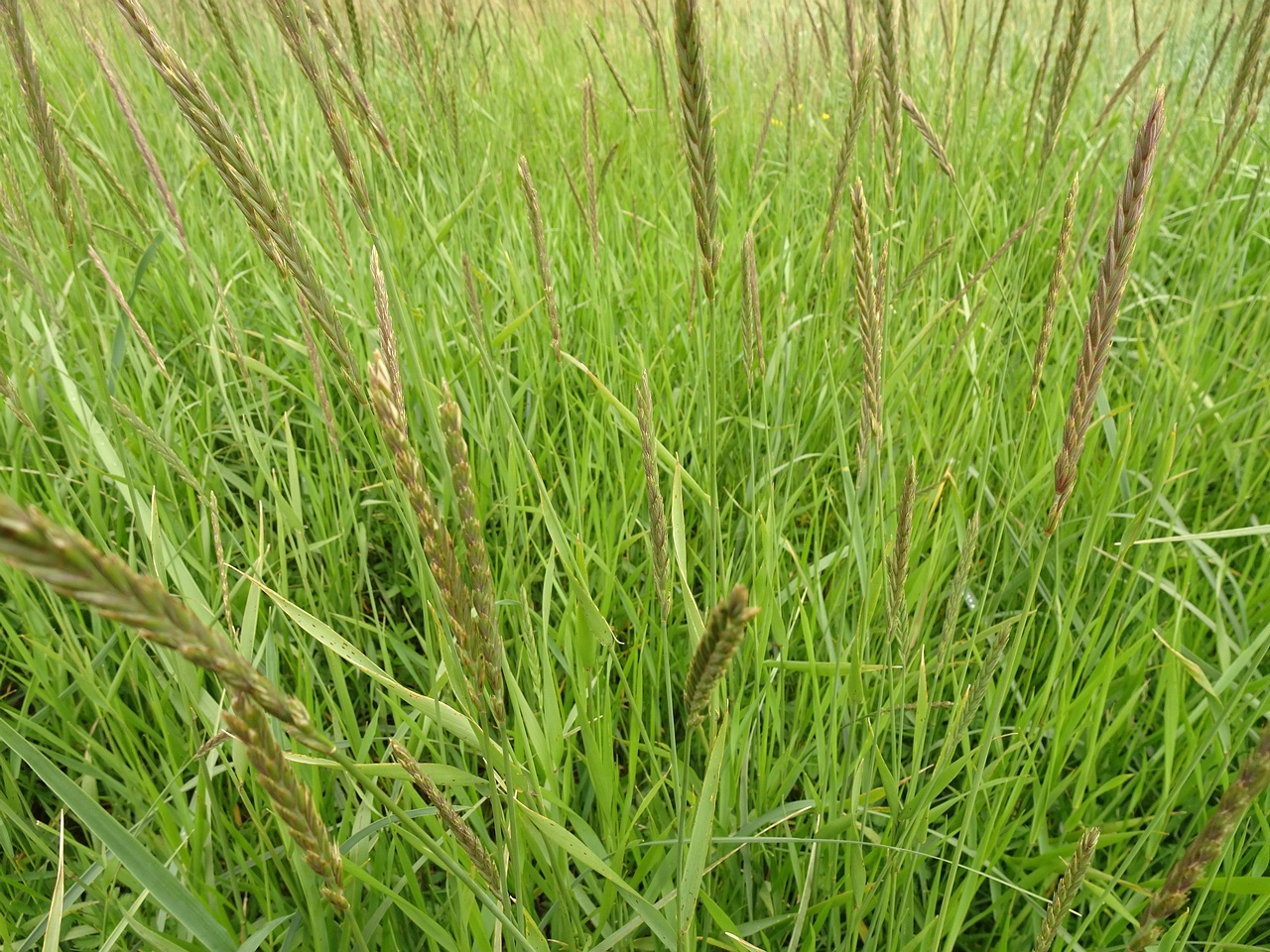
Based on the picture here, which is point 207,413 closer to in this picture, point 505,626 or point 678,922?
point 505,626

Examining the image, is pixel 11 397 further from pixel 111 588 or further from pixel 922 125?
pixel 922 125

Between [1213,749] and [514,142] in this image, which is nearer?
[1213,749]

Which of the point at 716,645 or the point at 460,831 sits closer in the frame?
the point at 716,645

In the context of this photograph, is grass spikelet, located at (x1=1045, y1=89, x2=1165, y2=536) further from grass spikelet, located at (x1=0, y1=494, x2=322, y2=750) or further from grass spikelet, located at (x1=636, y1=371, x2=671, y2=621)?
grass spikelet, located at (x1=0, y1=494, x2=322, y2=750)

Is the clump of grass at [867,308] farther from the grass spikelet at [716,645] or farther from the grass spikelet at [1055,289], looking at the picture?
the grass spikelet at [716,645]

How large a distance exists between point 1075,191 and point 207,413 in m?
1.62

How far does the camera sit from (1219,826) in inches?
19.7

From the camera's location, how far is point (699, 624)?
84cm

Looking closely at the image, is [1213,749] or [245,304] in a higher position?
[245,304]

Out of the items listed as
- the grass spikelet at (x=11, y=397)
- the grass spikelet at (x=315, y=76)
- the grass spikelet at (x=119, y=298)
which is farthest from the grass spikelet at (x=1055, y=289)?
the grass spikelet at (x=11, y=397)

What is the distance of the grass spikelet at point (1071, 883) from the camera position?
641mm

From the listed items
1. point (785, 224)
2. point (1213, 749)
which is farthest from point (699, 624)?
point (785, 224)

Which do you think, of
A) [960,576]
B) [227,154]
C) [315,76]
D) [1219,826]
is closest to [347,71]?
A: [315,76]

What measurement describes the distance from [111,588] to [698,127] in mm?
527
